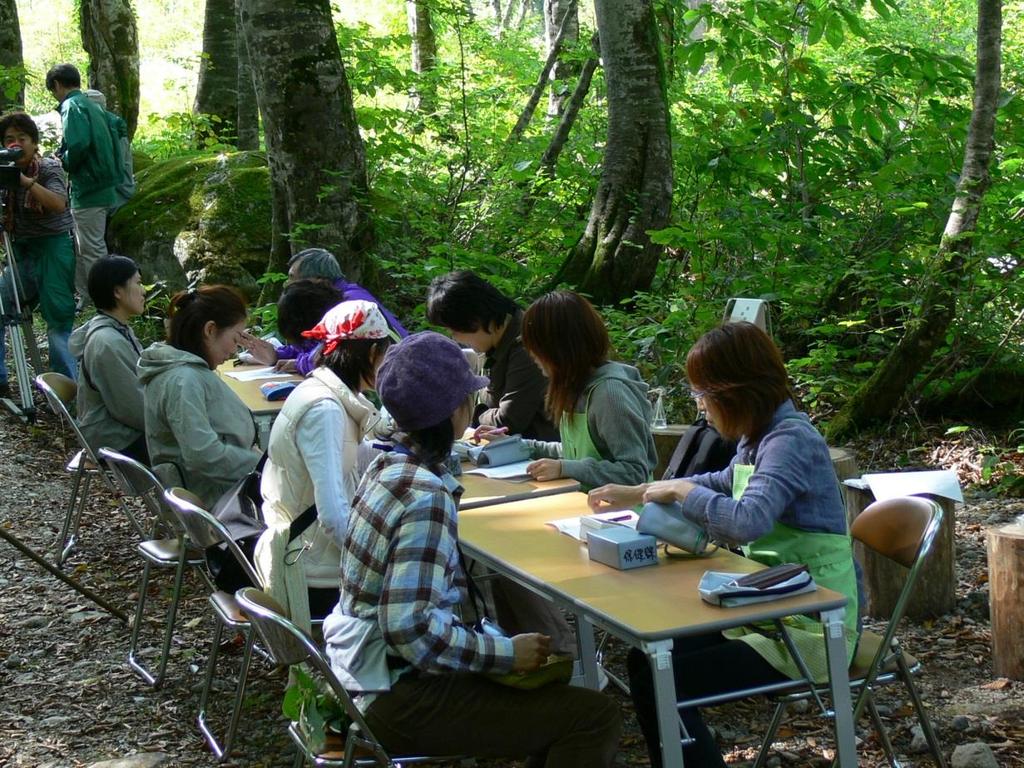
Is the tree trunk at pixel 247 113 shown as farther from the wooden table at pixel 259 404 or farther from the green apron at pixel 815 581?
the green apron at pixel 815 581

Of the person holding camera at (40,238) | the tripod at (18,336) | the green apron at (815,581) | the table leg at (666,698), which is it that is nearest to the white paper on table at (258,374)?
the tripod at (18,336)

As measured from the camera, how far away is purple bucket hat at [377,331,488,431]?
8.44ft

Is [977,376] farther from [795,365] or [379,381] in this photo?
[379,381]

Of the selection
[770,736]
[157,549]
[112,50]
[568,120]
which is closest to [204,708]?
[157,549]

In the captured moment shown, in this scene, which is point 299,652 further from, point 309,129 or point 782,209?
point 782,209

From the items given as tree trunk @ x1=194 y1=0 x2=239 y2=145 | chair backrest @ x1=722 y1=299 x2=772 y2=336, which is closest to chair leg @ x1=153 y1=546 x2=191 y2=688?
chair backrest @ x1=722 y1=299 x2=772 y2=336

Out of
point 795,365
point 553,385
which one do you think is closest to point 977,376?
point 795,365

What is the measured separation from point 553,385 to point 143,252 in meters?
7.29

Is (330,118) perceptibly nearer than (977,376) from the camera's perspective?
No

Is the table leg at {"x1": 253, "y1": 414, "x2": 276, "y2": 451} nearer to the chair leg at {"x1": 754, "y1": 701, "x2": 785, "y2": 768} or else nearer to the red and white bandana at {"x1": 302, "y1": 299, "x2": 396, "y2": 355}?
the red and white bandana at {"x1": 302, "y1": 299, "x2": 396, "y2": 355}

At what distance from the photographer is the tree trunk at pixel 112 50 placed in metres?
12.9

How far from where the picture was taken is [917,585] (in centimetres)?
478

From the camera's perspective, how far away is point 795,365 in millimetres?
7324

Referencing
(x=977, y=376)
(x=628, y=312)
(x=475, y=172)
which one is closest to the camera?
(x=977, y=376)
